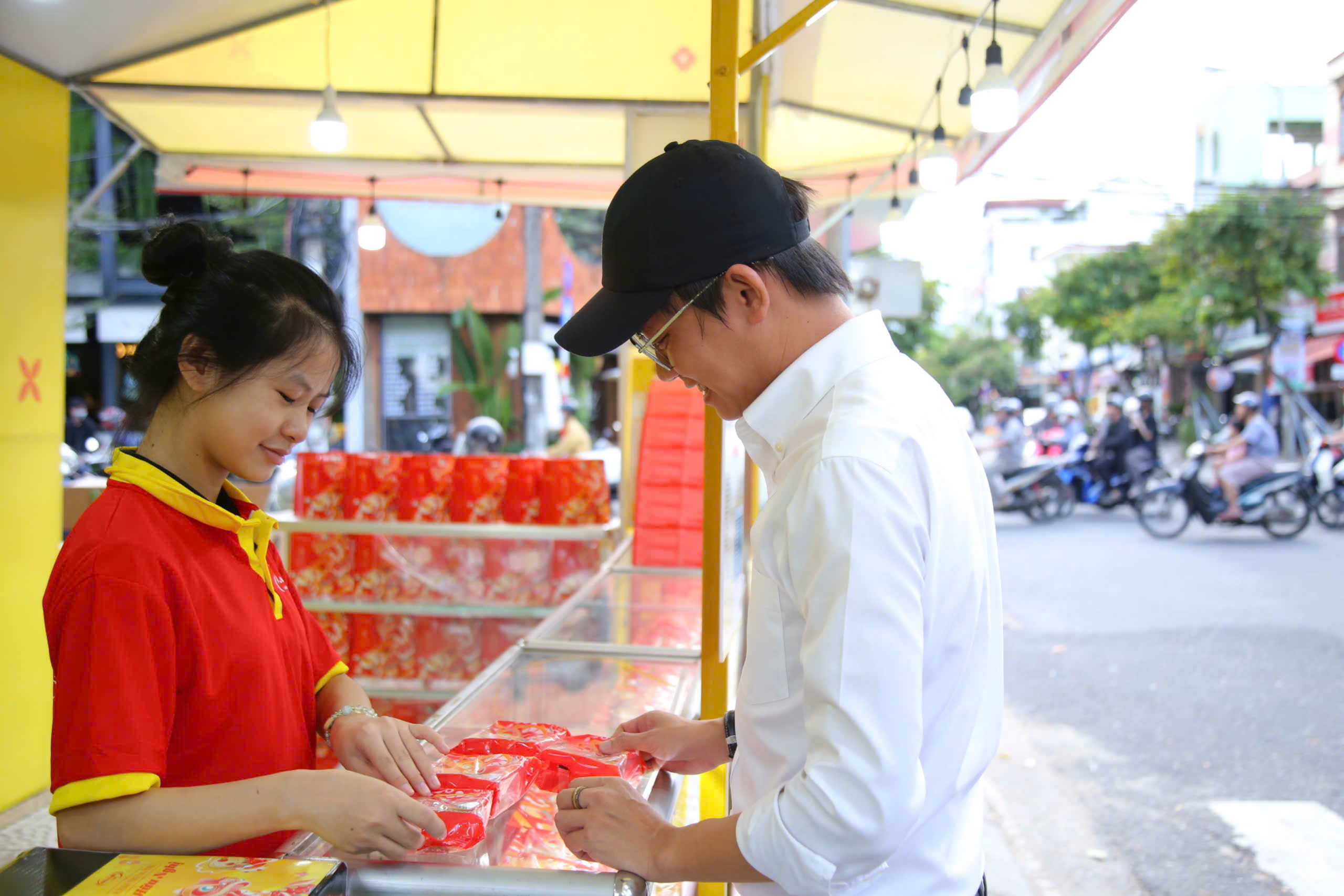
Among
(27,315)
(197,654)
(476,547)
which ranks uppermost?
(27,315)

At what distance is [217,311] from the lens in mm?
1242

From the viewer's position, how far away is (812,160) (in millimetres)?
6453

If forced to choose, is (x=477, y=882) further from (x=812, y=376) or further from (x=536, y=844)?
(x=812, y=376)

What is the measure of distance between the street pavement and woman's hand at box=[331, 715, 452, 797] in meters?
2.90

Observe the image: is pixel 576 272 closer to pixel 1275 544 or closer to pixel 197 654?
pixel 1275 544

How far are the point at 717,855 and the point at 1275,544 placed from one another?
10.6 meters

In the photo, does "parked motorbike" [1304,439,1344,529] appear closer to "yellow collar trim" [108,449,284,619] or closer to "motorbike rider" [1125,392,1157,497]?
"motorbike rider" [1125,392,1157,497]

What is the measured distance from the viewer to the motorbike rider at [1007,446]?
12617 mm

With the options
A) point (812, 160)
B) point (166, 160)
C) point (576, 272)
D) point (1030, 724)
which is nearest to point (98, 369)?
point (576, 272)

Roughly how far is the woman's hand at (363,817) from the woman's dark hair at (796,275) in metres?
0.61

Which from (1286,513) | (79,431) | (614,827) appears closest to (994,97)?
(614,827)

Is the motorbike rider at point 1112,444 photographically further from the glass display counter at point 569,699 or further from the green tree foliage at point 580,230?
the green tree foliage at point 580,230

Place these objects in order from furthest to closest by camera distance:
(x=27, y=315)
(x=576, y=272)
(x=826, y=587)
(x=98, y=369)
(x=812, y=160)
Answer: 1. (x=98, y=369)
2. (x=576, y=272)
3. (x=812, y=160)
4. (x=27, y=315)
5. (x=826, y=587)

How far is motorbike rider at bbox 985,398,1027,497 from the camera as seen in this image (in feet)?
41.4
